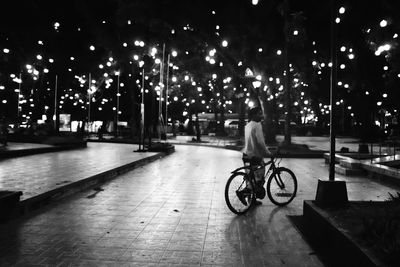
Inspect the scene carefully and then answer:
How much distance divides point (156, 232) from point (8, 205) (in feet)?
8.09

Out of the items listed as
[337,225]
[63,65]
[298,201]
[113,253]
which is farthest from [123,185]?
[63,65]

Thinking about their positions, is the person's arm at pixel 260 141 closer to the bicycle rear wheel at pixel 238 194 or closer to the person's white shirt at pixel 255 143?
the person's white shirt at pixel 255 143

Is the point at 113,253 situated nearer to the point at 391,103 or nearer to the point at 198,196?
the point at 198,196

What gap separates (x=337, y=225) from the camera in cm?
569

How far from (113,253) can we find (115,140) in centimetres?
2633

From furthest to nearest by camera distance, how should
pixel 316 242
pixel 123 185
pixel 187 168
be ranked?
1. pixel 187 168
2. pixel 123 185
3. pixel 316 242

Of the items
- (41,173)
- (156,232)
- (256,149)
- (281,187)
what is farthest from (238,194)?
(41,173)

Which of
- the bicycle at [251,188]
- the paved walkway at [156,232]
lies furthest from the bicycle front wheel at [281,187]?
the paved walkway at [156,232]

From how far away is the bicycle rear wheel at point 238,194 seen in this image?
7980 mm

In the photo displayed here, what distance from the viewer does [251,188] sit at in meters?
8.41

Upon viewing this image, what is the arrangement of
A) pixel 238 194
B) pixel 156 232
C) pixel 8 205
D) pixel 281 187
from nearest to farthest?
pixel 156 232, pixel 8 205, pixel 238 194, pixel 281 187

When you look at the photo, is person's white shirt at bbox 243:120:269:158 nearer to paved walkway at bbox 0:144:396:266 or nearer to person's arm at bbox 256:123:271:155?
person's arm at bbox 256:123:271:155

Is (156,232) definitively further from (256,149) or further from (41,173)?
(41,173)

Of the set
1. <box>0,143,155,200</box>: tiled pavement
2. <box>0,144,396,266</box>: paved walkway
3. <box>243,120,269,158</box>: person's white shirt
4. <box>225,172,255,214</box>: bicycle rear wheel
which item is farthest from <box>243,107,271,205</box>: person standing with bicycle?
<box>0,143,155,200</box>: tiled pavement
